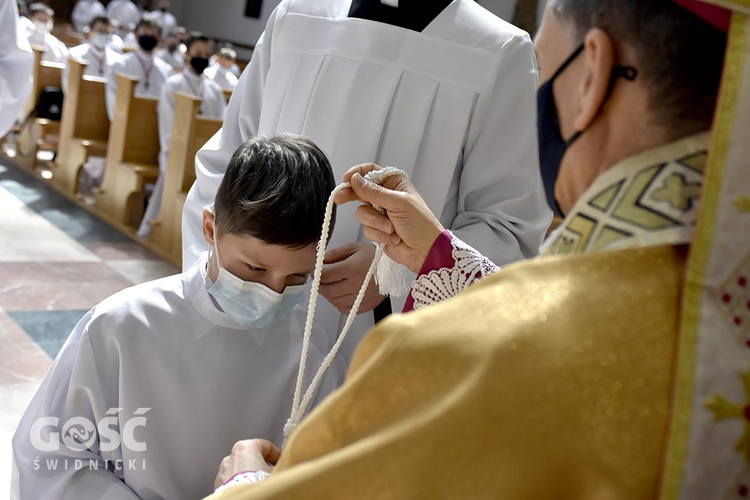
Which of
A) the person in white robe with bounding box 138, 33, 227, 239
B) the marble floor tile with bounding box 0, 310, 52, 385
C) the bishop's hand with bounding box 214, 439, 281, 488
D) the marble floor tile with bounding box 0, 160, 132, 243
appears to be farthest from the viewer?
the person in white robe with bounding box 138, 33, 227, 239

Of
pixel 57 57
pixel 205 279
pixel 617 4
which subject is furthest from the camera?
pixel 57 57

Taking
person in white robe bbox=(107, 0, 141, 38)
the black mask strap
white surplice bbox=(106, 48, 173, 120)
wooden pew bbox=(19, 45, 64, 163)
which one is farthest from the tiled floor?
person in white robe bbox=(107, 0, 141, 38)

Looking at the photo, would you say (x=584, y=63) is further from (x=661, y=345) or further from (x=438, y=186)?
(x=438, y=186)

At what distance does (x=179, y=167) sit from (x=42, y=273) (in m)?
1.39

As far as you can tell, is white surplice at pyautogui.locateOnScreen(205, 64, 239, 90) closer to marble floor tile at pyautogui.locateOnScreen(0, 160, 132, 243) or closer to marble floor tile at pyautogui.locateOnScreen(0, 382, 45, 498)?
marble floor tile at pyautogui.locateOnScreen(0, 160, 132, 243)

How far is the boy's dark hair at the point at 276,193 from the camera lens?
1.96 m

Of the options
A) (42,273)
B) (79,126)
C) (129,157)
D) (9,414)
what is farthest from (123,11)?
(9,414)

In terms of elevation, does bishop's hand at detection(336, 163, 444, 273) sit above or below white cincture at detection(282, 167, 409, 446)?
above

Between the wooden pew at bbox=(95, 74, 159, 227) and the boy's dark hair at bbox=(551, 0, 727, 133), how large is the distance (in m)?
6.72

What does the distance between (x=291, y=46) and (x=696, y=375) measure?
1.83m

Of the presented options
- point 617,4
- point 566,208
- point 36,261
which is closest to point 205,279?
point 566,208

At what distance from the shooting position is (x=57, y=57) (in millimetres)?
11578

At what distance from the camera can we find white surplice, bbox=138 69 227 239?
23.5 ft

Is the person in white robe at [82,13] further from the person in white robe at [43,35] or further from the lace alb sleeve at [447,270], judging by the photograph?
the lace alb sleeve at [447,270]
